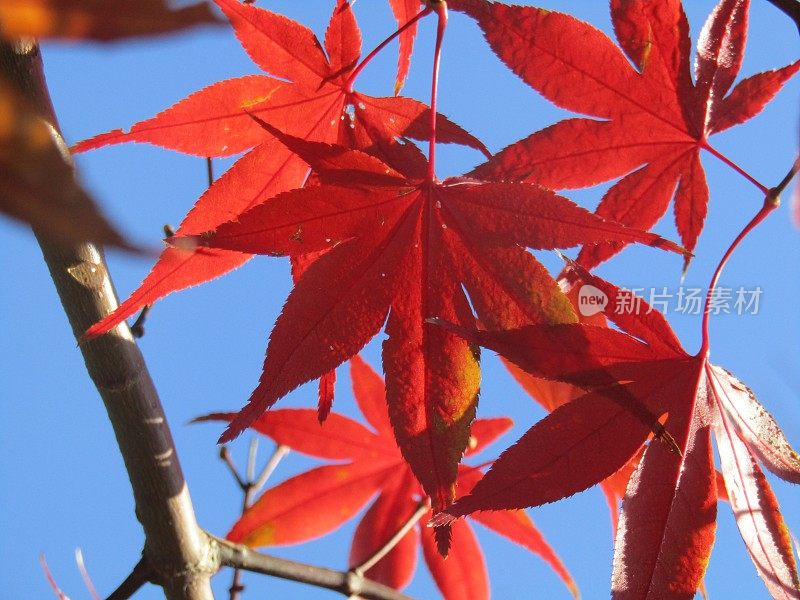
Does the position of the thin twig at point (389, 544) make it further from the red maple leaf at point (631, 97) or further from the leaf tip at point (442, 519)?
the red maple leaf at point (631, 97)

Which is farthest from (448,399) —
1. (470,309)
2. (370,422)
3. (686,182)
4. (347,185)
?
(370,422)

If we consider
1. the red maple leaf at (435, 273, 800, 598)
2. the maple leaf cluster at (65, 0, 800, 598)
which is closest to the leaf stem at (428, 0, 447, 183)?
the maple leaf cluster at (65, 0, 800, 598)

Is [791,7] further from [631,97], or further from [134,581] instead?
[134,581]

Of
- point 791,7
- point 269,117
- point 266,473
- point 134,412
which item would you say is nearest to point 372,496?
point 266,473

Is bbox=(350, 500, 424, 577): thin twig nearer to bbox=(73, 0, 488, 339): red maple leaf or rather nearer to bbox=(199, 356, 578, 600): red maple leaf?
bbox=(199, 356, 578, 600): red maple leaf

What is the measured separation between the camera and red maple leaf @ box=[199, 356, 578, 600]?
0.94 meters

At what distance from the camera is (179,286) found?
0.61 m

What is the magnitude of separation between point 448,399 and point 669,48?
14.5 inches

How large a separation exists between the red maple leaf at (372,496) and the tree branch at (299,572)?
144 mm

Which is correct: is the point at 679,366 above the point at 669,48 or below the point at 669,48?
below

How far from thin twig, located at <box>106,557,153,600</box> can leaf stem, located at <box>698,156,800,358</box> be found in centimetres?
53

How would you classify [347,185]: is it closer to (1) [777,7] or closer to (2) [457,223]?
(2) [457,223]

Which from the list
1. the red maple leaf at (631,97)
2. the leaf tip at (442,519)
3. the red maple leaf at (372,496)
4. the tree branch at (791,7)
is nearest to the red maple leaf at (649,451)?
the leaf tip at (442,519)

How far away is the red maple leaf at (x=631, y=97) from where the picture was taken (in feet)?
2.04
